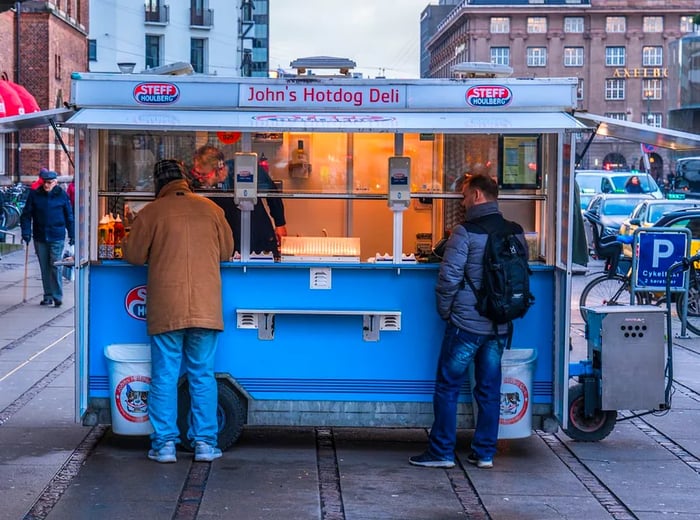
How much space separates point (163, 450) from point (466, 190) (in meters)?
2.56

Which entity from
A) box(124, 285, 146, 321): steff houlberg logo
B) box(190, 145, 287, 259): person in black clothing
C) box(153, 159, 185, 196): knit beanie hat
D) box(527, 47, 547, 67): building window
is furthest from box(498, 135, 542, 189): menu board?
box(527, 47, 547, 67): building window

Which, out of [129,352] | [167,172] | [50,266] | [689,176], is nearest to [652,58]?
[689,176]

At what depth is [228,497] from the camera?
7578 mm

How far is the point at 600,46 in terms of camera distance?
121 m

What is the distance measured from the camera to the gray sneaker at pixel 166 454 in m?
8.38

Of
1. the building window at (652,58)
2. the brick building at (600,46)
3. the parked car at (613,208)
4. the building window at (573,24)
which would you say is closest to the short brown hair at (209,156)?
the parked car at (613,208)

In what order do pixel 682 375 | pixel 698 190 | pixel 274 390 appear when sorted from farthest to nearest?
pixel 698 190, pixel 682 375, pixel 274 390

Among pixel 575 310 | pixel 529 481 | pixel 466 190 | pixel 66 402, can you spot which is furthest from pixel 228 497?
pixel 575 310

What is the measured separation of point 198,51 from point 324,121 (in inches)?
3032

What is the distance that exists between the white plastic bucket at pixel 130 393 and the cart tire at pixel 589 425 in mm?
2971

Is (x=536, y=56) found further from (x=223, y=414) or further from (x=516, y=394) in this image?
(x=223, y=414)

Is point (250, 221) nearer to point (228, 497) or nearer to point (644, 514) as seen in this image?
A: point (228, 497)

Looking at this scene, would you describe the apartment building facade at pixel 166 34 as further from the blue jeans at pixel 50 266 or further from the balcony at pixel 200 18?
the blue jeans at pixel 50 266

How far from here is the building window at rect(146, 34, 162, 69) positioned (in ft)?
266
